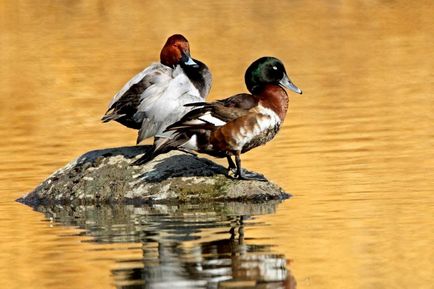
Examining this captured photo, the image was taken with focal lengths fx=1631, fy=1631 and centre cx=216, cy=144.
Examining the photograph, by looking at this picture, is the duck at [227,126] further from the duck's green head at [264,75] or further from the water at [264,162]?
the water at [264,162]

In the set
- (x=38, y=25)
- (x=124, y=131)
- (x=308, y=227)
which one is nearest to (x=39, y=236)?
(x=308, y=227)

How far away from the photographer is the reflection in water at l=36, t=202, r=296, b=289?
34.0ft

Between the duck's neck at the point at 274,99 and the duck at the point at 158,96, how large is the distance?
2.13 ft

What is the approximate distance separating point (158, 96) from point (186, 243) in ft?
9.54

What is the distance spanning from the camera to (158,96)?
47.6 feet

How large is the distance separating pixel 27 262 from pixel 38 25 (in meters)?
26.6

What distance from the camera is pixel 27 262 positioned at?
1146 centimetres

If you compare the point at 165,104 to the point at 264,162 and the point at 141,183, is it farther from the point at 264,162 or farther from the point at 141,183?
the point at 264,162

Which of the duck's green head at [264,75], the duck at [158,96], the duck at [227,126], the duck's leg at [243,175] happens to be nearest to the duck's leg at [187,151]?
the duck at [227,126]

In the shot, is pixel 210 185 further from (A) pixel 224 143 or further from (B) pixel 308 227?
(B) pixel 308 227

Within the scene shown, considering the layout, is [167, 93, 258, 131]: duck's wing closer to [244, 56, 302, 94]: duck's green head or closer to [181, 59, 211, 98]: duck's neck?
[244, 56, 302, 94]: duck's green head

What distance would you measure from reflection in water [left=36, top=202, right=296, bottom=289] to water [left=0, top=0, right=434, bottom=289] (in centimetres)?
2

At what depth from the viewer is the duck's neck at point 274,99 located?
14102 millimetres

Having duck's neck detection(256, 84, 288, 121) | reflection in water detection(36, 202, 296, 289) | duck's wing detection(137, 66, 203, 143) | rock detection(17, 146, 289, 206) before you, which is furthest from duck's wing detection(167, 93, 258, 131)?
reflection in water detection(36, 202, 296, 289)
